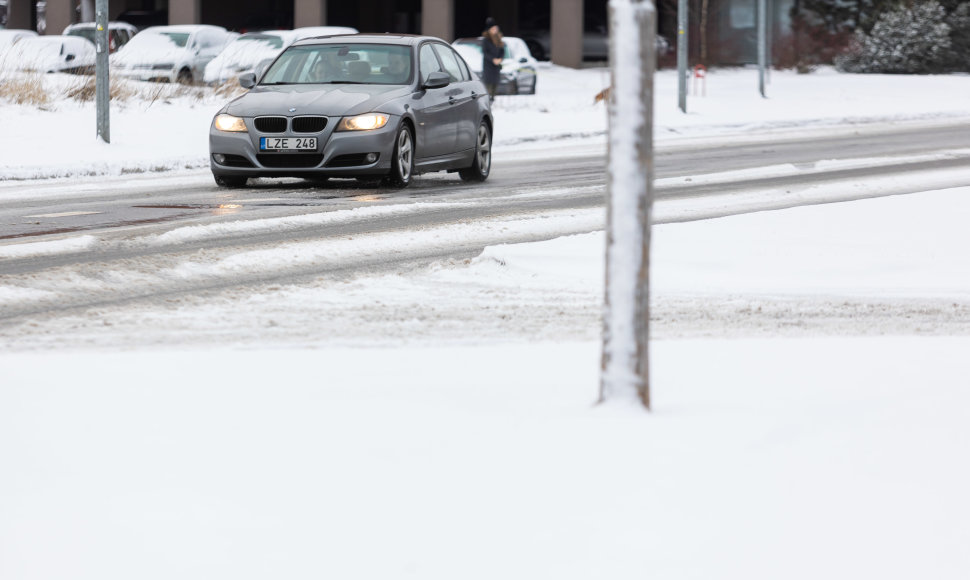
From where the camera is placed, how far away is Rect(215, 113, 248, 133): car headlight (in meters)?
13.8

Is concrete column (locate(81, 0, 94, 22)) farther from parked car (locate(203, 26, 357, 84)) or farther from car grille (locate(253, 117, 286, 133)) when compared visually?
car grille (locate(253, 117, 286, 133))

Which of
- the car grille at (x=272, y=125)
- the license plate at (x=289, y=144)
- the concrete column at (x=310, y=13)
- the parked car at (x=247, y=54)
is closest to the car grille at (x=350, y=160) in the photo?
the license plate at (x=289, y=144)

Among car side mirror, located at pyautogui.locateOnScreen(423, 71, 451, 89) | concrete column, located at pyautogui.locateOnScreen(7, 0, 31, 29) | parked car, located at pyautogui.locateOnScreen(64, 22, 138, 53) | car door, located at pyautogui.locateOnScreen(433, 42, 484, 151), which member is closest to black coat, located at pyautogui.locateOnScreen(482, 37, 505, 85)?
car door, located at pyautogui.locateOnScreen(433, 42, 484, 151)

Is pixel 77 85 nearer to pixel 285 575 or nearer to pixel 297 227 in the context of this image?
pixel 297 227

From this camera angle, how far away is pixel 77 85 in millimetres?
21844

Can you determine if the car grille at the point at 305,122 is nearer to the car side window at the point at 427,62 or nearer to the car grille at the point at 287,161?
the car grille at the point at 287,161

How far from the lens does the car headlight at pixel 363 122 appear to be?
44.8 feet

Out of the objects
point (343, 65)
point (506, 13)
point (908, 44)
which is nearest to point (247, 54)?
point (343, 65)

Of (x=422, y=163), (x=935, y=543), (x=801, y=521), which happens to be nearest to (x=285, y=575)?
(x=801, y=521)

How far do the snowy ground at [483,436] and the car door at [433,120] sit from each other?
6029 mm

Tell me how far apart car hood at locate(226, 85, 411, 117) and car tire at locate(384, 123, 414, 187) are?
35 centimetres

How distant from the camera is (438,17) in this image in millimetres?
46219

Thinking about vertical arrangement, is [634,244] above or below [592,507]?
above

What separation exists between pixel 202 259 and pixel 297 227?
1782 millimetres
